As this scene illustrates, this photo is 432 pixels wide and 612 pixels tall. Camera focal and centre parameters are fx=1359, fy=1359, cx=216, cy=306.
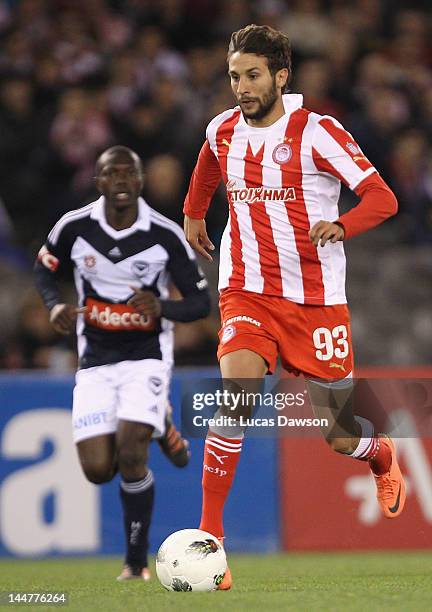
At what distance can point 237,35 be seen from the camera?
19.9 ft

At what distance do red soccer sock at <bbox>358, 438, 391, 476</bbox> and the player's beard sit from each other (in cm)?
163

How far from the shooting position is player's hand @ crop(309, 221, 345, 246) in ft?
18.2

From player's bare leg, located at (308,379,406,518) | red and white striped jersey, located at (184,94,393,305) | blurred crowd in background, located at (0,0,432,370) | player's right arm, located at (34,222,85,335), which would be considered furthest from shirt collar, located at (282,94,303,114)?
blurred crowd in background, located at (0,0,432,370)

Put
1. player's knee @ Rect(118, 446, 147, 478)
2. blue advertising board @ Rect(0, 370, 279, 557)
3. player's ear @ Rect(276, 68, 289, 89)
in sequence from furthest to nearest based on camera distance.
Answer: blue advertising board @ Rect(0, 370, 279, 557) < player's knee @ Rect(118, 446, 147, 478) < player's ear @ Rect(276, 68, 289, 89)

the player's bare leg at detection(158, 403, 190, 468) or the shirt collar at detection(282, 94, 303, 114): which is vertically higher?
the shirt collar at detection(282, 94, 303, 114)

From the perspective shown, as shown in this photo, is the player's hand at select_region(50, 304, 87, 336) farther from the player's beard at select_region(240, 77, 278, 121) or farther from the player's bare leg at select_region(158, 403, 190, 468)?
the player's beard at select_region(240, 77, 278, 121)

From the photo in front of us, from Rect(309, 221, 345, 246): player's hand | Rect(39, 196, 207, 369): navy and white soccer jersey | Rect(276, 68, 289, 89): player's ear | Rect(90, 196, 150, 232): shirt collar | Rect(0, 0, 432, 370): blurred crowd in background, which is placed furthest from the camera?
Rect(0, 0, 432, 370): blurred crowd in background

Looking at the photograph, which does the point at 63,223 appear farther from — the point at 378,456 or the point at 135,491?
the point at 378,456

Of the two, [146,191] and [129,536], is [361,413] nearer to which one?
[129,536]

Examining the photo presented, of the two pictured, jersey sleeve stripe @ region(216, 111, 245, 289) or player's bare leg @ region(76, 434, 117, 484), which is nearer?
jersey sleeve stripe @ region(216, 111, 245, 289)

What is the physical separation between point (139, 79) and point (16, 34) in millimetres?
1290

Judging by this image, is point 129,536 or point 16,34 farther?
point 16,34

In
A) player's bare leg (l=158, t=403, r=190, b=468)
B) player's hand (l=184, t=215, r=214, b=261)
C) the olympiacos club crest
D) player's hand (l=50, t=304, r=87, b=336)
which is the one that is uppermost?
the olympiacos club crest

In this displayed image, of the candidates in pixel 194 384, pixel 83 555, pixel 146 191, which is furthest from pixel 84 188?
pixel 83 555
